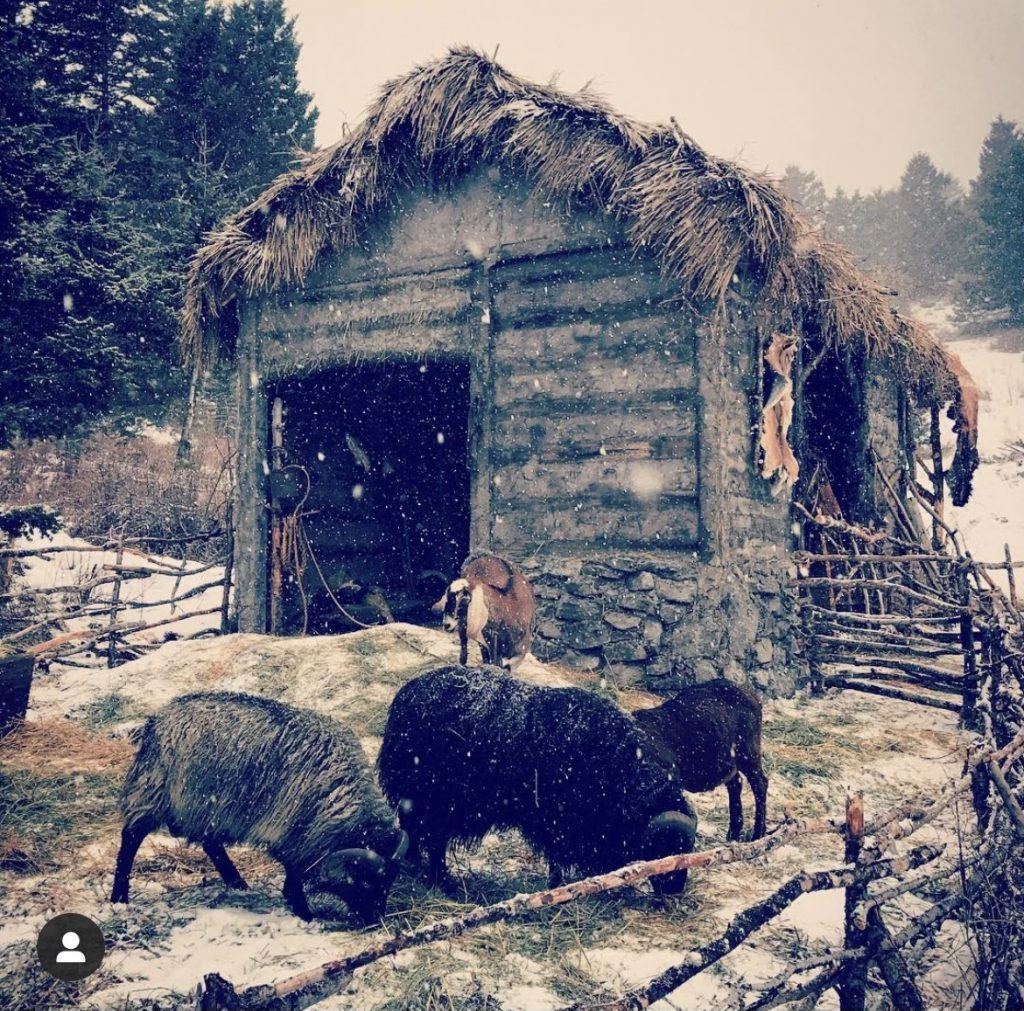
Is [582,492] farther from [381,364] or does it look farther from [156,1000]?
[156,1000]

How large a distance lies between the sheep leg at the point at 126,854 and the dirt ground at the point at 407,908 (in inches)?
3.0

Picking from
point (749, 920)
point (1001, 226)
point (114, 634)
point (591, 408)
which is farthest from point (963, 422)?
point (1001, 226)

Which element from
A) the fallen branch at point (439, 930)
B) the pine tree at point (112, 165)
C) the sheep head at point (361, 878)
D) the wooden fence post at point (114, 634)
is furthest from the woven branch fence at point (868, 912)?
the pine tree at point (112, 165)

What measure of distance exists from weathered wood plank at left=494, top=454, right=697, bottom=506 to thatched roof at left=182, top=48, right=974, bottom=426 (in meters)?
1.56

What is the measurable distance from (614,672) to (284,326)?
535cm

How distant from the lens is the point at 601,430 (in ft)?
24.3

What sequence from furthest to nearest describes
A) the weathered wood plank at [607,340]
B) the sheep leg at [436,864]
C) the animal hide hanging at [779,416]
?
1. the animal hide hanging at [779,416]
2. the weathered wood plank at [607,340]
3. the sheep leg at [436,864]

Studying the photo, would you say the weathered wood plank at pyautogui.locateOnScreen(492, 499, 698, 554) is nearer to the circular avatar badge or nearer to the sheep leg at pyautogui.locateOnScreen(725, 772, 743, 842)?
the sheep leg at pyautogui.locateOnScreen(725, 772, 743, 842)

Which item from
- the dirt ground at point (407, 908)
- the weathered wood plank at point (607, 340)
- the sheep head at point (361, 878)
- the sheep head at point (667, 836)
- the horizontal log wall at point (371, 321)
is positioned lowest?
the dirt ground at point (407, 908)

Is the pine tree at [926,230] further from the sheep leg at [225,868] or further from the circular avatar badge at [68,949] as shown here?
the circular avatar badge at [68,949]

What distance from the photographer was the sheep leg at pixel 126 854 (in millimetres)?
3486

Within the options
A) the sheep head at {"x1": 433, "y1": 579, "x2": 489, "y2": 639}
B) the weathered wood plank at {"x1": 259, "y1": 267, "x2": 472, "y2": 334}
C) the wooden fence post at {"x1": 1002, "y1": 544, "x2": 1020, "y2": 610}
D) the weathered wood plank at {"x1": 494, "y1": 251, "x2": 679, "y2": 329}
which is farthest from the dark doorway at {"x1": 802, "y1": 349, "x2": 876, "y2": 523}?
the sheep head at {"x1": 433, "y1": 579, "x2": 489, "y2": 639}

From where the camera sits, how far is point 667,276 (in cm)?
725

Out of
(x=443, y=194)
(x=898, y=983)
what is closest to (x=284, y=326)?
(x=443, y=194)
